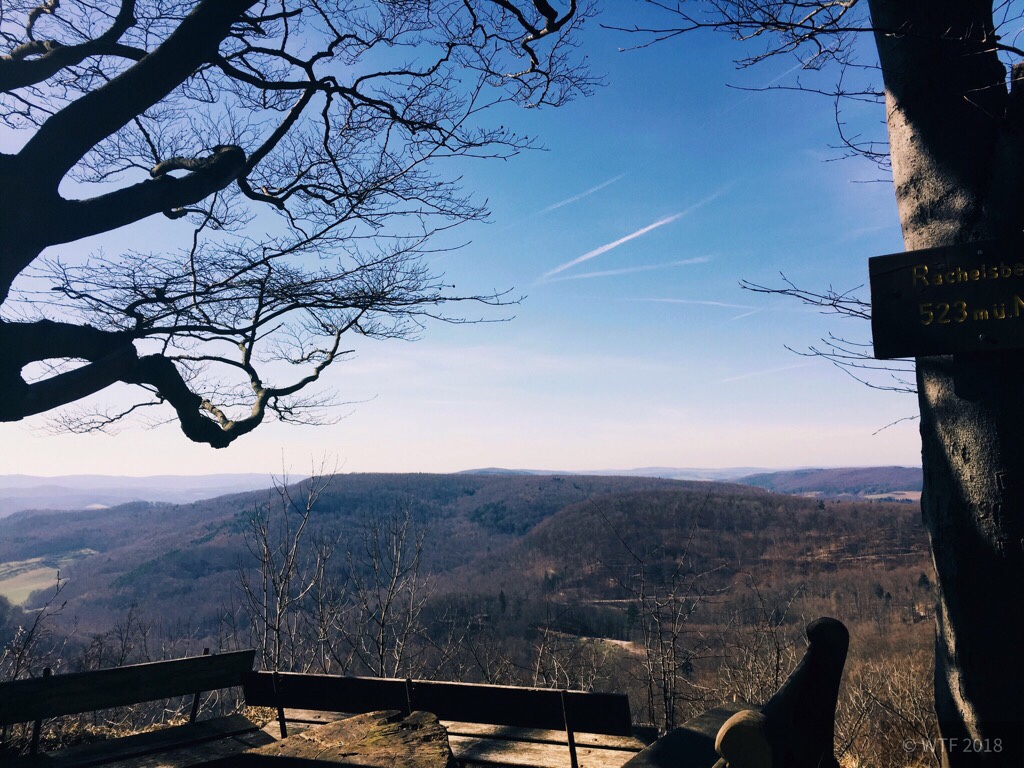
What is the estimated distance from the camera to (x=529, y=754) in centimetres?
296

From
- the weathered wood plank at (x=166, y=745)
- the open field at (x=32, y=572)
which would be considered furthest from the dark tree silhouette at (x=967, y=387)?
the open field at (x=32, y=572)

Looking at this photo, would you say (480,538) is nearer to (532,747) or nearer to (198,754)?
(198,754)

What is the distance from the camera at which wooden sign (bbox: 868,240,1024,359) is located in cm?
212

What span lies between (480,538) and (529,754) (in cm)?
7274

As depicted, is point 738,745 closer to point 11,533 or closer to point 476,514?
point 476,514

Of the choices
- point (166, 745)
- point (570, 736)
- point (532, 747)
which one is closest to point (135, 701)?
point (166, 745)

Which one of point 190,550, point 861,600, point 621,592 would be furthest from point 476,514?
point 861,600

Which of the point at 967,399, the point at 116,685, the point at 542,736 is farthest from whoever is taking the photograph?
the point at 116,685

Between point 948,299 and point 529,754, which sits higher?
point 948,299

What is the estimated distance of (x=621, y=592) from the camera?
61.7 m

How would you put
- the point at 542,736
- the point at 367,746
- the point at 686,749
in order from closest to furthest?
the point at 686,749
the point at 367,746
the point at 542,736

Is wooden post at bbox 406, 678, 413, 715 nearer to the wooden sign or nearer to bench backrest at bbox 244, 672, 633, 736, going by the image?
bench backrest at bbox 244, 672, 633, 736

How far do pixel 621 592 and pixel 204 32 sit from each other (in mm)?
62985

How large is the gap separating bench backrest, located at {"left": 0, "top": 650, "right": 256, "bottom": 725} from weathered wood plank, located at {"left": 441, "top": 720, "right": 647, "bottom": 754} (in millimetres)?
1432
